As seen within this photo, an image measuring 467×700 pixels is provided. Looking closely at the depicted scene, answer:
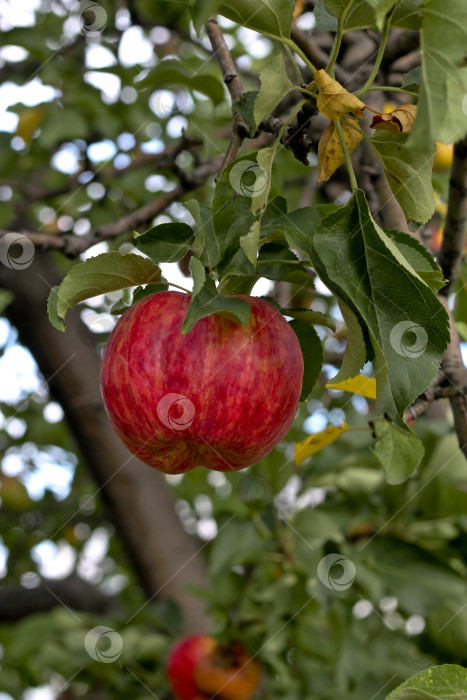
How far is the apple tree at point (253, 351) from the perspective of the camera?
61cm

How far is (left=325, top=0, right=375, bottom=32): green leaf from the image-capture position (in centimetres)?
64

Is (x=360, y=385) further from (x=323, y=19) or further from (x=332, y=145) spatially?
(x=323, y=19)

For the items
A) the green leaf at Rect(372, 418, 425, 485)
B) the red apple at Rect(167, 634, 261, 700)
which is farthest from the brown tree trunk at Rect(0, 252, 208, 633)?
the green leaf at Rect(372, 418, 425, 485)

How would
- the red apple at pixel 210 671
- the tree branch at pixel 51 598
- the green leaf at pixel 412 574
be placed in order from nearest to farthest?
the green leaf at pixel 412 574 < the red apple at pixel 210 671 < the tree branch at pixel 51 598

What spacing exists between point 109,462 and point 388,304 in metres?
1.38

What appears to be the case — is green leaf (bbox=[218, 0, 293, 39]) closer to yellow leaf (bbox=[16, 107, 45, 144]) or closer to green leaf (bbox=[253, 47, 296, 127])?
green leaf (bbox=[253, 47, 296, 127])

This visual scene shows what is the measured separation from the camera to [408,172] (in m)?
0.65

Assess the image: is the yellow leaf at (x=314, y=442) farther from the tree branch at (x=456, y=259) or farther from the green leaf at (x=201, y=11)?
the green leaf at (x=201, y=11)

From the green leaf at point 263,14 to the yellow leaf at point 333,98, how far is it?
0.08 metres

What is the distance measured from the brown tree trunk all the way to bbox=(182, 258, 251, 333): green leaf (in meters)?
1.29

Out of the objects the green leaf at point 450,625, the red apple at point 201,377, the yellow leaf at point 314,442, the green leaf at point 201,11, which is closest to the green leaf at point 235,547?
the green leaf at point 450,625

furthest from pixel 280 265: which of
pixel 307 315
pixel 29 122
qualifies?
pixel 29 122

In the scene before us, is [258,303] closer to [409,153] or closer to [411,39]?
[409,153]

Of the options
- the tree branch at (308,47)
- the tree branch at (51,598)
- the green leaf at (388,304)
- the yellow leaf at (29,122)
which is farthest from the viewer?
the tree branch at (51,598)
